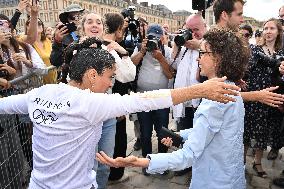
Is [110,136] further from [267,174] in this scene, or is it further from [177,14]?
[177,14]

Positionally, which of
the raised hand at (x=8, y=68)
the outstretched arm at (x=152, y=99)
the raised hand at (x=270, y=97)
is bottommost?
the raised hand at (x=270, y=97)

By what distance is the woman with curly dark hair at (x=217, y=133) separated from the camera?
1.96m

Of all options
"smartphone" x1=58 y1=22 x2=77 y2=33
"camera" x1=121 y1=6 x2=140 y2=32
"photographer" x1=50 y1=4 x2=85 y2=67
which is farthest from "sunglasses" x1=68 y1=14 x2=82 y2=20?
"camera" x1=121 y1=6 x2=140 y2=32

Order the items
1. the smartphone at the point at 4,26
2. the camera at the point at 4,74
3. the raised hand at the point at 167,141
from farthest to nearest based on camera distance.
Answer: the smartphone at the point at 4,26 < the camera at the point at 4,74 < the raised hand at the point at 167,141

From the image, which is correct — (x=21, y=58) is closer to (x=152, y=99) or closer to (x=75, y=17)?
(x=75, y=17)

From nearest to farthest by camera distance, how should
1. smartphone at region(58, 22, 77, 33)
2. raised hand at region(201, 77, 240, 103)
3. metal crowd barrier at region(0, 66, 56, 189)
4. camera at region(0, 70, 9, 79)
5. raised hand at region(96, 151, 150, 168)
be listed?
raised hand at region(201, 77, 240, 103) < raised hand at region(96, 151, 150, 168) < metal crowd barrier at region(0, 66, 56, 189) < smartphone at region(58, 22, 77, 33) < camera at region(0, 70, 9, 79)

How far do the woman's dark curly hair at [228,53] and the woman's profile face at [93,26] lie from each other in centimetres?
155

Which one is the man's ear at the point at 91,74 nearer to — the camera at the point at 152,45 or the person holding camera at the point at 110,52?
the person holding camera at the point at 110,52

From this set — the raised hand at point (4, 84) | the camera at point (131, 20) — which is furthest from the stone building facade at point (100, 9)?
the raised hand at point (4, 84)

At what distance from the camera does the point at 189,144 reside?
196 centimetres

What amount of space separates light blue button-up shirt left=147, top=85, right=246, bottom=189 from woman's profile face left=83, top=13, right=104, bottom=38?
67.6 inches

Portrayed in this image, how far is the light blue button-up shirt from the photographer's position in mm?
1939

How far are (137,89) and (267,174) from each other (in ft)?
7.02

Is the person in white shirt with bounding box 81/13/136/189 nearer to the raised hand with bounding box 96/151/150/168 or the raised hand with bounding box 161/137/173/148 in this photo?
the raised hand with bounding box 161/137/173/148
